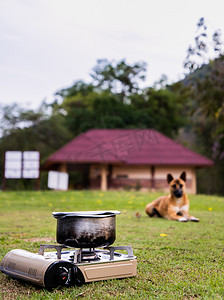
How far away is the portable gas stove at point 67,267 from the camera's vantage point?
3072 millimetres

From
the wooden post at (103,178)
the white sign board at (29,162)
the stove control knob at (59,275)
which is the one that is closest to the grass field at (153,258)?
the stove control knob at (59,275)

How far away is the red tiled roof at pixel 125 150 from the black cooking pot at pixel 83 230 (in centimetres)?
2030

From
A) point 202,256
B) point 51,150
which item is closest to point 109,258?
point 202,256

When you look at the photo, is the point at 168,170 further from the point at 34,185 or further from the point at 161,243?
the point at 161,243

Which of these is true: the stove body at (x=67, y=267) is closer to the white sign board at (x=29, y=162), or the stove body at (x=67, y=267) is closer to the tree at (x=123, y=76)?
the white sign board at (x=29, y=162)

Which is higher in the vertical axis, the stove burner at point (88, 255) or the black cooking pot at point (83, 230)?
the black cooking pot at point (83, 230)

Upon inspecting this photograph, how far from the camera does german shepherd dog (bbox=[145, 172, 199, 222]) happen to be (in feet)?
24.6

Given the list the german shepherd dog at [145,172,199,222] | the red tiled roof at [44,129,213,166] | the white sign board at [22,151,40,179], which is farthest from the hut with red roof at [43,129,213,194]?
the german shepherd dog at [145,172,199,222]

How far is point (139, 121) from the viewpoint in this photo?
3522 centimetres

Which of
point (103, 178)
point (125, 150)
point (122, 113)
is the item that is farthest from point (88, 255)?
point (122, 113)

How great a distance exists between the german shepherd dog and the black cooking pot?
14.2ft

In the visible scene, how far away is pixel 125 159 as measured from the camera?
24.9 m

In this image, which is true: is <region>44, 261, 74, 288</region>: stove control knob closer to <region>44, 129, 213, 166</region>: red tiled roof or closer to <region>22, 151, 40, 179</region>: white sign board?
<region>22, 151, 40, 179</region>: white sign board

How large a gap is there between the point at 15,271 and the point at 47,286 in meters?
0.41
